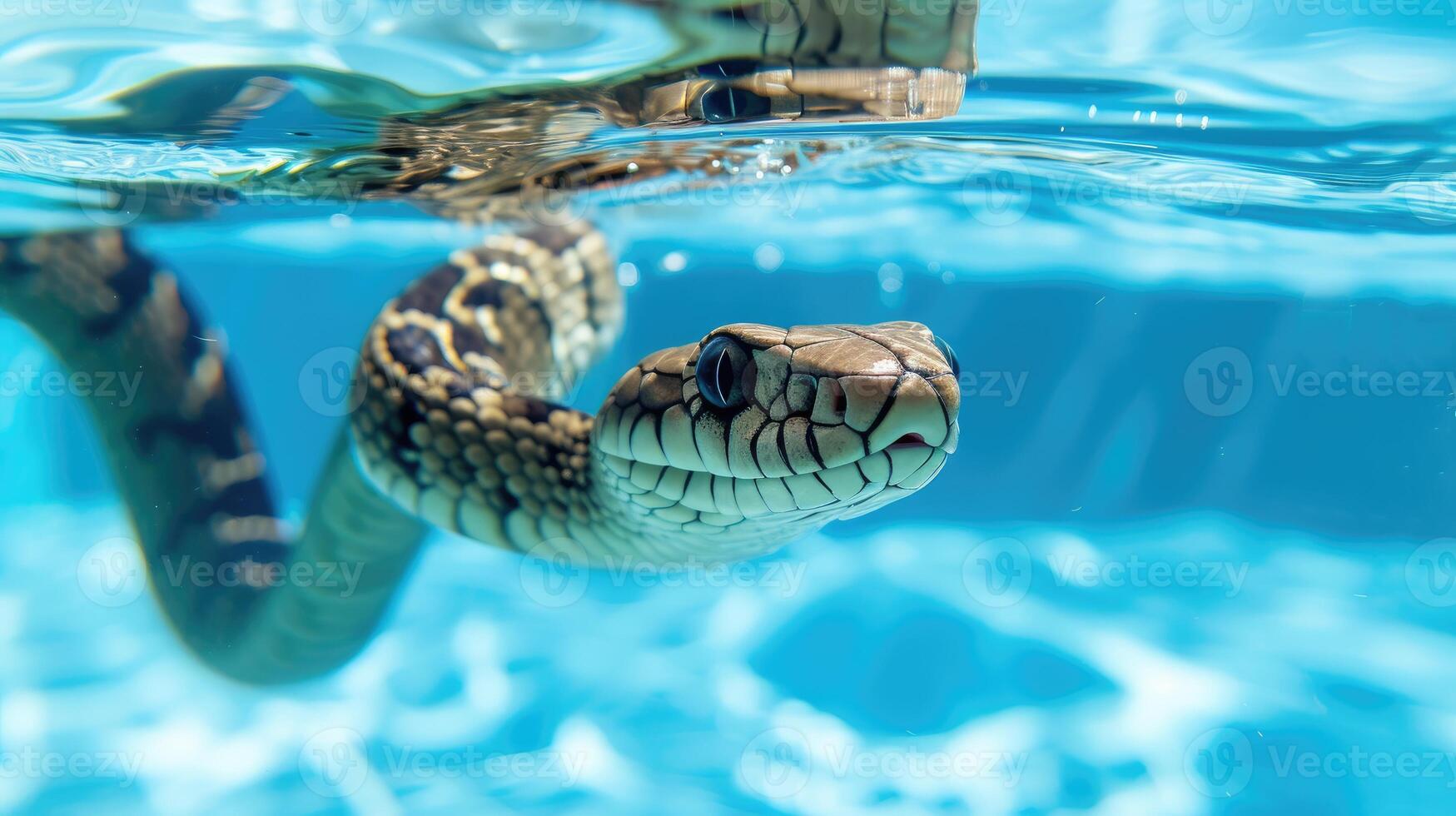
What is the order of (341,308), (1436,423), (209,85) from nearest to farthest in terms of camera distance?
(209,85) < (1436,423) < (341,308)

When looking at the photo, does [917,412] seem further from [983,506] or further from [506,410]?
[983,506]

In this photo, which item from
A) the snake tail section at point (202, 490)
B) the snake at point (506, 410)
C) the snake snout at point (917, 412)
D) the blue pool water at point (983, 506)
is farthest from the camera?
the snake tail section at point (202, 490)

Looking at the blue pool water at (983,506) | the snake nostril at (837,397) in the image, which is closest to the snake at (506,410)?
the snake nostril at (837,397)

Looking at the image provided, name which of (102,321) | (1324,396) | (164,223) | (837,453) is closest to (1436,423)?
(1324,396)

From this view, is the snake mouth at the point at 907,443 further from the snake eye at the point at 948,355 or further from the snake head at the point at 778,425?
the snake eye at the point at 948,355

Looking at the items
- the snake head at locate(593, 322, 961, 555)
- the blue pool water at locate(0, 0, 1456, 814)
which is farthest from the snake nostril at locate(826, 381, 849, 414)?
the blue pool water at locate(0, 0, 1456, 814)

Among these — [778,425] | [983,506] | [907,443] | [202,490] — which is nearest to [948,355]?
[907,443]

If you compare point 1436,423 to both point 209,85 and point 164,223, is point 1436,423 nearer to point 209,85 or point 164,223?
point 209,85
